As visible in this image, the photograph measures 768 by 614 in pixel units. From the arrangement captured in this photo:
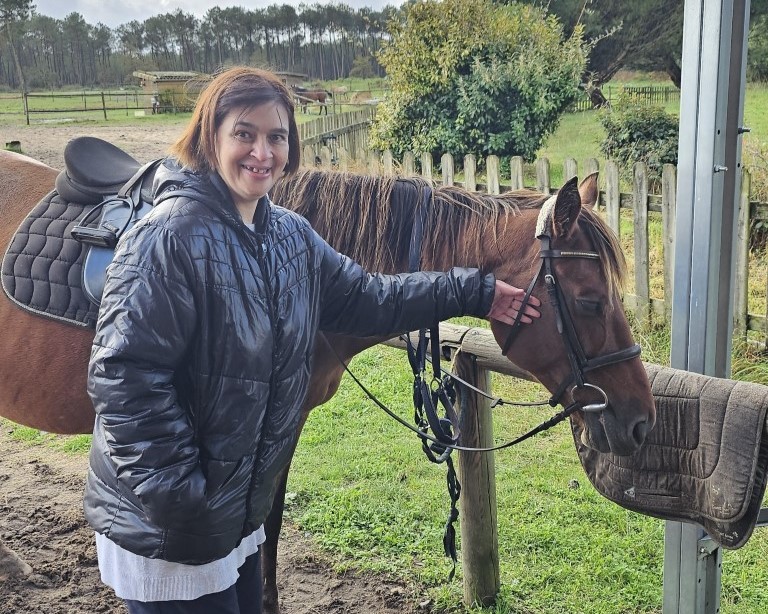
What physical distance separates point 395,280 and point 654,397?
34.3 inches

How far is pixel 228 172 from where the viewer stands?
163cm

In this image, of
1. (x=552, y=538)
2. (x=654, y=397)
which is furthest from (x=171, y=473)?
(x=552, y=538)

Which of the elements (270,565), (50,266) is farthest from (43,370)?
(270,565)

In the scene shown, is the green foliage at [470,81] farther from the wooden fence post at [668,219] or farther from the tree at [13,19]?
the tree at [13,19]

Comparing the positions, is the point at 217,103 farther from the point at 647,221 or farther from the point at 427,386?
the point at 647,221

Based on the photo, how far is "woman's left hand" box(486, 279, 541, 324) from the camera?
208cm

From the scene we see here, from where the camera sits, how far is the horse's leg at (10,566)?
127 inches

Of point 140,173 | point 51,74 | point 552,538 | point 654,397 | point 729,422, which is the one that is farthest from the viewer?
point 51,74

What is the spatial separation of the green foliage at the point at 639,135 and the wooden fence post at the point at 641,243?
4.47 metres

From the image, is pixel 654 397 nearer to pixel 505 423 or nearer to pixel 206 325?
pixel 206 325

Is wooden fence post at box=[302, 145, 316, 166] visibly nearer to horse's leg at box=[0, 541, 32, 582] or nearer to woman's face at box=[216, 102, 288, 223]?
woman's face at box=[216, 102, 288, 223]

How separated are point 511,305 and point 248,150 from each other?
92cm

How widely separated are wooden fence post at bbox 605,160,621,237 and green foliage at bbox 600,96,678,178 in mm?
4110

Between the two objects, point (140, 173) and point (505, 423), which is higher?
point (140, 173)
